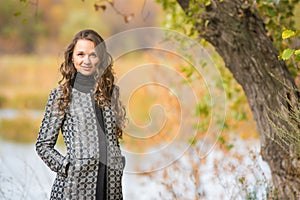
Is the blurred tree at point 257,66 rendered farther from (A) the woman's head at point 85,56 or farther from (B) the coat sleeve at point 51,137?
(B) the coat sleeve at point 51,137

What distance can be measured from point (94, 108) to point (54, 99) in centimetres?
18

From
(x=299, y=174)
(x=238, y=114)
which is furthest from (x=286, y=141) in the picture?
(x=238, y=114)

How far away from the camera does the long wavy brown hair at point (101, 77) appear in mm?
2752

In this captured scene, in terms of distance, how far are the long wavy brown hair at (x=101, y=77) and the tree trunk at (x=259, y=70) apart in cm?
98

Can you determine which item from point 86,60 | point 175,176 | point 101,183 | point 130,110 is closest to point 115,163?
point 101,183

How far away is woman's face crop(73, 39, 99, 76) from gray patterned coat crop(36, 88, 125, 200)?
0.48 feet

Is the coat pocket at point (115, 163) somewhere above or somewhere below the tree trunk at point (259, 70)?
below

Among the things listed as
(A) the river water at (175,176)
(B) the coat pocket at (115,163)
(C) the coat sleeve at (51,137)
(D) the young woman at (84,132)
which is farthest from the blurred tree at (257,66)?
(C) the coat sleeve at (51,137)

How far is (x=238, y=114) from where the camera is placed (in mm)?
5320

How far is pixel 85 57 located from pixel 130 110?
8.26ft

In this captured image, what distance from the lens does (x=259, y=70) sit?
353 centimetres

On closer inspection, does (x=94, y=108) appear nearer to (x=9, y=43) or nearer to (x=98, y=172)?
(x=98, y=172)

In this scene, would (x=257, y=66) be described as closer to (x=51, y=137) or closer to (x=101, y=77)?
(x=101, y=77)

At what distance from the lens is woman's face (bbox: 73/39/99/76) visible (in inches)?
108
